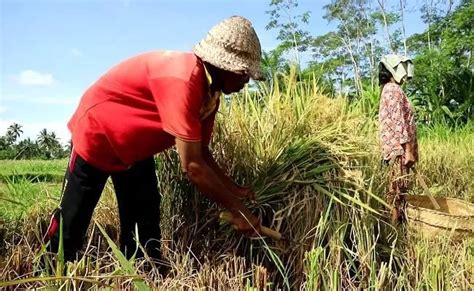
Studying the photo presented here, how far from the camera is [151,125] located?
7.18ft

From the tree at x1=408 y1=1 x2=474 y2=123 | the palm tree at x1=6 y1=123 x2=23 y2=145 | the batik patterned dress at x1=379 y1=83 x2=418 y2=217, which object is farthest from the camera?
the palm tree at x1=6 y1=123 x2=23 y2=145

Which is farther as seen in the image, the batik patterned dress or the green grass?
the batik patterned dress

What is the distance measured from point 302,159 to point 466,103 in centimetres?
657

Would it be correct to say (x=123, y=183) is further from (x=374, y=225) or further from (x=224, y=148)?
(x=374, y=225)

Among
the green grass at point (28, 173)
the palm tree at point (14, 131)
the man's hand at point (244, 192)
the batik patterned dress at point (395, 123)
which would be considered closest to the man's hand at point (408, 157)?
the batik patterned dress at point (395, 123)

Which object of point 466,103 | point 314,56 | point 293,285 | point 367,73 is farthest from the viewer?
point 367,73

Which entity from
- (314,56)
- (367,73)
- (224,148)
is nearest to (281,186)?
(224,148)

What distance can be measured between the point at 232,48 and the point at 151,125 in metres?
0.40

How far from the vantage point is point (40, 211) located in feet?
9.27

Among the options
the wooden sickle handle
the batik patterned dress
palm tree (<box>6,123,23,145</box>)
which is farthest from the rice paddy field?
palm tree (<box>6,123,23,145</box>)

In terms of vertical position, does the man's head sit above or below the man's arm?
above

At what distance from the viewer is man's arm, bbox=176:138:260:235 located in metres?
1.99

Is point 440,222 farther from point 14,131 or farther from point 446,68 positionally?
point 14,131

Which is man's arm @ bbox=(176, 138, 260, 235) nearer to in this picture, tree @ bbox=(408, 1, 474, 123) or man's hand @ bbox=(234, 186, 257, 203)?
man's hand @ bbox=(234, 186, 257, 203)
